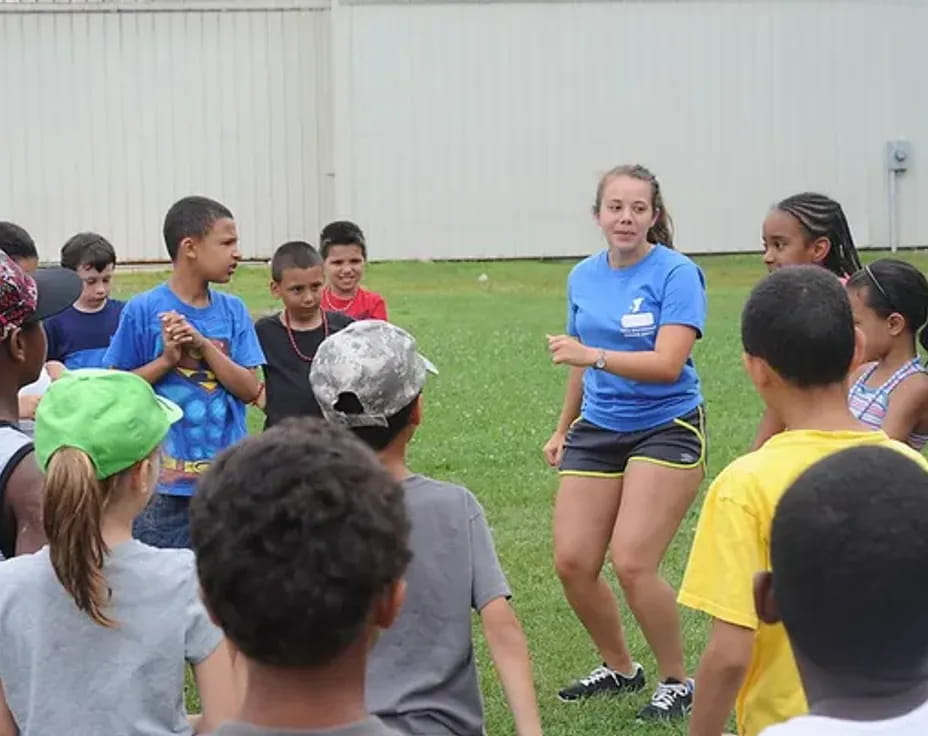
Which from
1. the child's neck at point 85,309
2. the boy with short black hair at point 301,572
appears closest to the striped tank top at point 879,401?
the boy with short black hair at point 301,572

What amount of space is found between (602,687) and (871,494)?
405cm

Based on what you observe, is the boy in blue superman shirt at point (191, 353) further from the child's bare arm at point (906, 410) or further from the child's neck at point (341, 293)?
the child's bare arm at point (906, 410)

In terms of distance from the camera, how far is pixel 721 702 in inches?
140

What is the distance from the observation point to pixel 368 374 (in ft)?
11.6

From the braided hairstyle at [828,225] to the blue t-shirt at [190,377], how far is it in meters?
2.09

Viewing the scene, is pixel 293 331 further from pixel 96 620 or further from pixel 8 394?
pixel 96 620

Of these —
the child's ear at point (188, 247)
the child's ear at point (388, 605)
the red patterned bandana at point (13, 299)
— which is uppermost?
the child's ear at point (188, 247)

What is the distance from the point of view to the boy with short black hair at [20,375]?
3.74 metres

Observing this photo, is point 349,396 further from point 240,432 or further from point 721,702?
point 240,432

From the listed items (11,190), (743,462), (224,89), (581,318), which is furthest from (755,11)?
(743,462)

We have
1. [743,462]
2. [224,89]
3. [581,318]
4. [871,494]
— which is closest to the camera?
[871,494]

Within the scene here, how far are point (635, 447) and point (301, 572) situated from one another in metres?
3.86

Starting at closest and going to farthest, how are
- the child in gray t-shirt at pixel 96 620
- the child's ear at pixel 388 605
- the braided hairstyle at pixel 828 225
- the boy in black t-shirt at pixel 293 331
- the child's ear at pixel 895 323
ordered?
the child's ear at pixel 388 605
the child in gray t-shirt at pixel 96 620
the child's ear at pixel 895 323
the braided hairstyle at pixel 828 225
the boy in black t-shirt at pixel 293 331

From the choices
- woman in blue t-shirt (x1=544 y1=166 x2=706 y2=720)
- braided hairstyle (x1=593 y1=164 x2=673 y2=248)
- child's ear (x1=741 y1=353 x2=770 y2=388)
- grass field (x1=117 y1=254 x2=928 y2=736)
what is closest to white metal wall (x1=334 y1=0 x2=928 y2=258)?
grass field (x1=117 y1=254 x2=928 y2=736)
